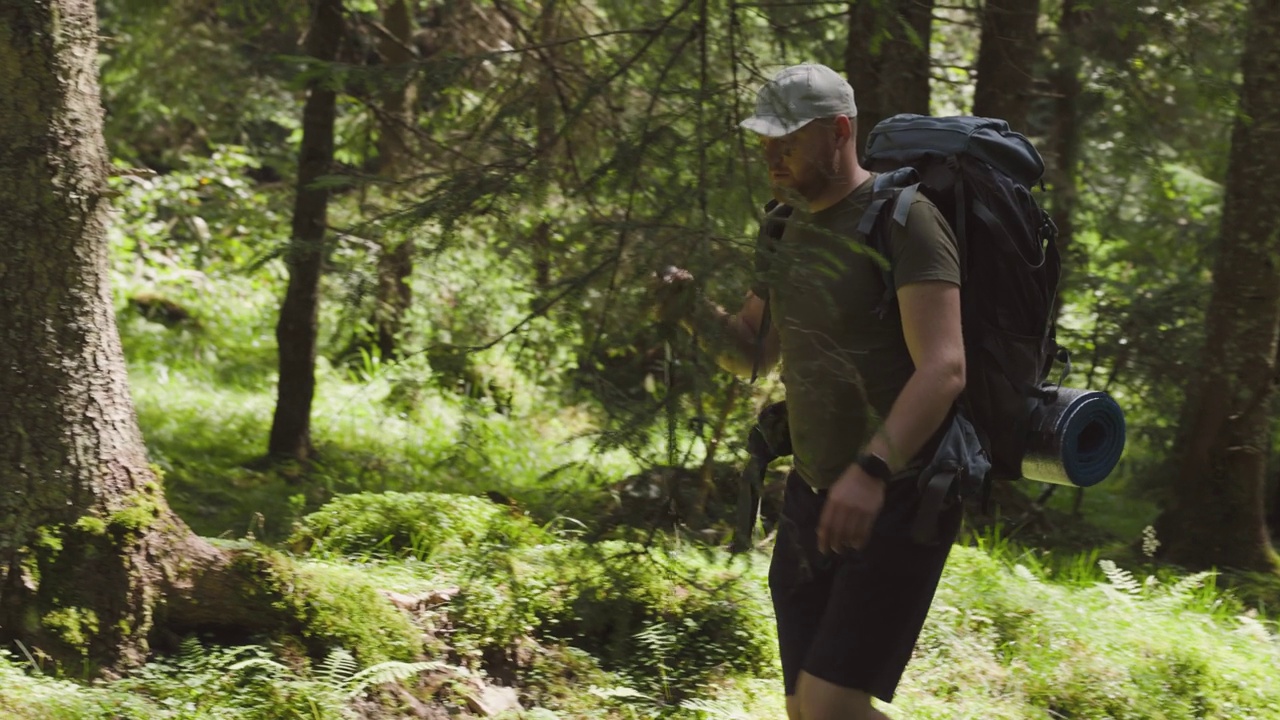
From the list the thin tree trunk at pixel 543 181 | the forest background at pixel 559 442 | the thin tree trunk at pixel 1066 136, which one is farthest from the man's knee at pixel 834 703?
the thin tree trunk at pixel 1066 136

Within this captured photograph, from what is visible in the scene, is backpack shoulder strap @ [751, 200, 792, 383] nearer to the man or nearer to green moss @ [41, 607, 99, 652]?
the man

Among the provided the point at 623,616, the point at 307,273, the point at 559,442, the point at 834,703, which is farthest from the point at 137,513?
the point at 307,273

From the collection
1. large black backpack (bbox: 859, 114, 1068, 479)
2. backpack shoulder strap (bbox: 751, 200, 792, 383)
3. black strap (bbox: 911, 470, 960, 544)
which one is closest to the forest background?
backpack shoulder strap (bbox: 751, 200, 792, 383)

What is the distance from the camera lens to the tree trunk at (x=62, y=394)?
433 cm

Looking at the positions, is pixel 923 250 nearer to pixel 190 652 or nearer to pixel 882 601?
pixel 882 601

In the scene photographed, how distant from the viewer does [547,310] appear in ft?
13.9

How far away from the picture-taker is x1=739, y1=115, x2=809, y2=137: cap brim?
324cm

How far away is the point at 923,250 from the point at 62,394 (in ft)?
10.7

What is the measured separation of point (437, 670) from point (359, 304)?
153cm

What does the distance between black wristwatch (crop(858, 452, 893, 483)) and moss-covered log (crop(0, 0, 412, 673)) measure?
2945 mm

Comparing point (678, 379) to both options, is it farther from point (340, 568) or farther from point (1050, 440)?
point (340, 568)

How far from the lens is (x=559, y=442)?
6.23 m

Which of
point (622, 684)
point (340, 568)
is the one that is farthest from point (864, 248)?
point (340, 568)

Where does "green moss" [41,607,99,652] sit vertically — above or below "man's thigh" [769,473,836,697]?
below
